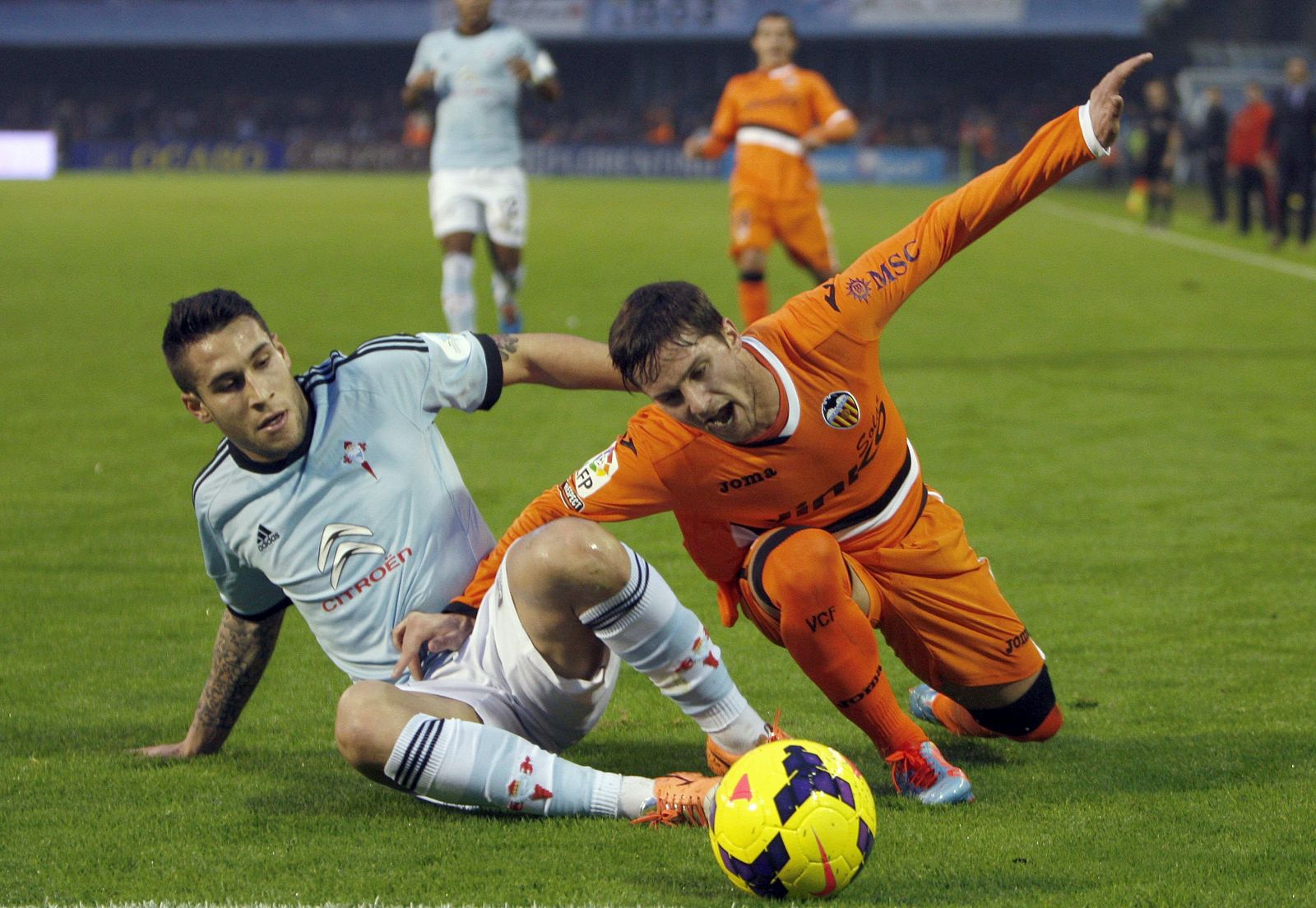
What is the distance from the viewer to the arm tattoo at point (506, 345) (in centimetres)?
356

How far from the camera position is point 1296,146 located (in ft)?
59.4

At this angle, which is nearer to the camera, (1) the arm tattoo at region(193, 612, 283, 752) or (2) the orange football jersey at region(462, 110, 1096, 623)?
(2) the orange football jersey at region(462, 110, 1096, 623)

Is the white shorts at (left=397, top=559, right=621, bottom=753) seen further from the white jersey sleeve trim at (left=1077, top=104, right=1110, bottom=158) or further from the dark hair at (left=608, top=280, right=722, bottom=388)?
the white jersey sleeve trim at (left=1077, top=104, right=1110, bottom=158)

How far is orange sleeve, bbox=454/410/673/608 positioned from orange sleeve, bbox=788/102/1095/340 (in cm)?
53

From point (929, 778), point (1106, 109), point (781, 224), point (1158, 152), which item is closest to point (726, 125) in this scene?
point (781, 224)

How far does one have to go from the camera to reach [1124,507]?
6.18 meters

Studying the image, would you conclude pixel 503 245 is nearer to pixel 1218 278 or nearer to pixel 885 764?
pixel 885 764

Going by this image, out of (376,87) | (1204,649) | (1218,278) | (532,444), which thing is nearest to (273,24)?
(376,87)

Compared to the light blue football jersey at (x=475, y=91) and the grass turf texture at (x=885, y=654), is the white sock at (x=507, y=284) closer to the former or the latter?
the light blue football jersey at (x=475, y=91)

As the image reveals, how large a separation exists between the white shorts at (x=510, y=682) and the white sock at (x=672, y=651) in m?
0.16

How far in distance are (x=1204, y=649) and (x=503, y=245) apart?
6610 millimetres

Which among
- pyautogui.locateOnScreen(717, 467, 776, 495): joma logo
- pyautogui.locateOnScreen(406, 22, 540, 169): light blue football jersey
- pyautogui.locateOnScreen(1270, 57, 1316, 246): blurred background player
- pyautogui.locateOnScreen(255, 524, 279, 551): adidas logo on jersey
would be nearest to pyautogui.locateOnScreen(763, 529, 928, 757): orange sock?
pyautogui.locateOnScreen(717, 467, 776, 495): joma logo

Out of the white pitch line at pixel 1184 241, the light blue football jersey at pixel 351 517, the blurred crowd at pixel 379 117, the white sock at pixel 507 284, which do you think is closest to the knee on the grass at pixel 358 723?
the light blue football jersey at pixel 351 517

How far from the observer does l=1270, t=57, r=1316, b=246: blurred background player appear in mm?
17812
